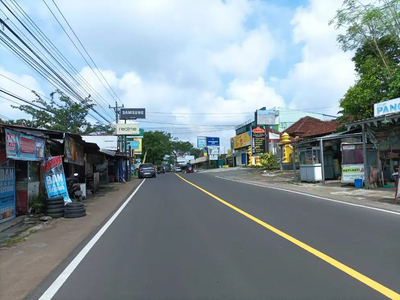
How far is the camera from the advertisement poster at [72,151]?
1440 centimetres

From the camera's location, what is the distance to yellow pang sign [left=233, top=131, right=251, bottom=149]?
6122cm

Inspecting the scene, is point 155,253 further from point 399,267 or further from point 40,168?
point 40,168

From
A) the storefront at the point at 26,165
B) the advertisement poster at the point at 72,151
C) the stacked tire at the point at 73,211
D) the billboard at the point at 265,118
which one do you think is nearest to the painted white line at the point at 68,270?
the stacked tire at the point at 73,211

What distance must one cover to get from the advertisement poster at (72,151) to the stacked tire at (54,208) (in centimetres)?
277

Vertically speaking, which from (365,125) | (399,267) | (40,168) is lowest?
(399,267)

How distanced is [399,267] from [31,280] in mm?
5526

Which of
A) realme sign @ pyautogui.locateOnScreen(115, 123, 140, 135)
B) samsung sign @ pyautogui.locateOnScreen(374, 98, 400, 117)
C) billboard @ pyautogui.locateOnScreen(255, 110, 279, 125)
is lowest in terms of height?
samsung sign @ pyautogui.locateOnScreen(374, 98, 400, 117)

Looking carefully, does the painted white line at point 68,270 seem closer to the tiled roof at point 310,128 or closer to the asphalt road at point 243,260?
the asphalt road at point 243,260

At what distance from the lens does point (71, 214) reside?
458 inches

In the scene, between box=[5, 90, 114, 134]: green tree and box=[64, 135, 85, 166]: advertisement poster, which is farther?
box=[5, 90, 114, 134]: green tree

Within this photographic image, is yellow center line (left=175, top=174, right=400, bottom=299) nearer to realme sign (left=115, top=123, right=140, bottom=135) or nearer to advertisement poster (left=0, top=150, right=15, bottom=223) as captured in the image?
advertisement poster (left=0, top=150, right=15, bottom=223)

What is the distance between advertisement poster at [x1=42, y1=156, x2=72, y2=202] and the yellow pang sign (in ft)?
161

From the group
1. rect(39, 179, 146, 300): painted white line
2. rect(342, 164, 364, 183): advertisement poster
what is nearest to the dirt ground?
rect(39, 179, 146, 300): painted white line

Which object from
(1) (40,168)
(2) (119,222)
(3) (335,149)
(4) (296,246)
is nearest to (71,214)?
(2) (119,222)
